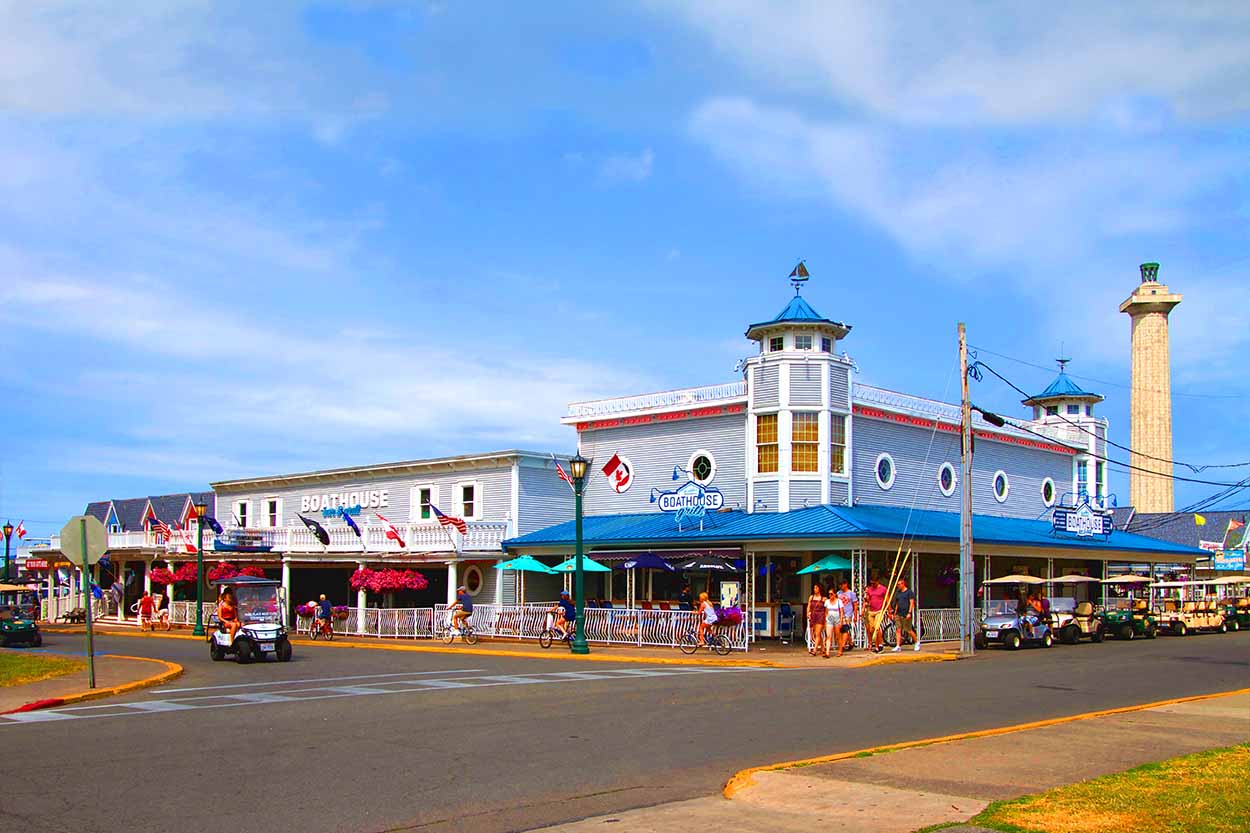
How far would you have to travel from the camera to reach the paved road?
→ 9680mm

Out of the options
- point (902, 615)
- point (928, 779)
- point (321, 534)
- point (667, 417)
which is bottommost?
point (902, 615)

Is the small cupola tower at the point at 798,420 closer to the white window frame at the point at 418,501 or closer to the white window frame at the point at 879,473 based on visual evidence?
the white window frame at the point at 879,473

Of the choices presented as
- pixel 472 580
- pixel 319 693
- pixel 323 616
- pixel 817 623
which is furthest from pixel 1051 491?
pixel 319 693

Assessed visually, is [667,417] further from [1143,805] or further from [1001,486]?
[1143,805]

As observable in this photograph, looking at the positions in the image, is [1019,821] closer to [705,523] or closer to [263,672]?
[263,672]

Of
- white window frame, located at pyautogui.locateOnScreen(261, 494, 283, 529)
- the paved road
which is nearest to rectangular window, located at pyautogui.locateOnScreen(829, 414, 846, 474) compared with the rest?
the paved road

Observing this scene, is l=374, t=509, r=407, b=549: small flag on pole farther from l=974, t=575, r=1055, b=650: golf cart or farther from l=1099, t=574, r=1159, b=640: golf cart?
l=1099, t=574, r=1159, b=640: golf cart

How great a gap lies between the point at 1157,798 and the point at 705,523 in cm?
2637

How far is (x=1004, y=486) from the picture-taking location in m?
42.7

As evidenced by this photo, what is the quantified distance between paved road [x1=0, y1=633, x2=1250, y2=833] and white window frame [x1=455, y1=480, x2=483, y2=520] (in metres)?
17.6

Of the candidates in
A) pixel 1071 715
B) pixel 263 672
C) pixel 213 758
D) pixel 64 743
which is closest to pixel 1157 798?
pixel 1071 715

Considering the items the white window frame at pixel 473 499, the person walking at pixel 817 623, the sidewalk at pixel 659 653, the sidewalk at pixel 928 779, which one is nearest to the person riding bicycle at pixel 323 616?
the sidewalk at pixel 659 653

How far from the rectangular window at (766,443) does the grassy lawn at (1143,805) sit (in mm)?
25118

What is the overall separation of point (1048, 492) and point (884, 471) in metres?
11.5
